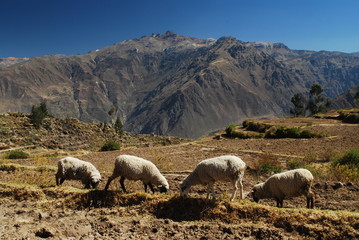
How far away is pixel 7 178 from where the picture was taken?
1658 cm

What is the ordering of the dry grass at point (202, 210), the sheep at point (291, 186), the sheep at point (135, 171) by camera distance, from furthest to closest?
the sheep at point (135, 171) < the sheep at point (291, 186) < the dry grass at point (202, 210)

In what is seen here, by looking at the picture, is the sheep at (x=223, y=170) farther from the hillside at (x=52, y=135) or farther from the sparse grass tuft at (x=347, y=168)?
the hillside at (x=52, y=135)

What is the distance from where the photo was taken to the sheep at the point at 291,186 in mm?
10891

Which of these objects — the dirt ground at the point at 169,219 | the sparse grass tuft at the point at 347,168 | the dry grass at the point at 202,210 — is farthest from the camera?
the sparse grass tuft at the point at 347,168

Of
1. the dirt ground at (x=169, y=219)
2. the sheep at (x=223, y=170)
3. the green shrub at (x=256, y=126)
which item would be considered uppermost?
the sheep at (x=223, y=170)

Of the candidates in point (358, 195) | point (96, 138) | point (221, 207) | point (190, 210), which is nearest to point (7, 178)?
point (190, 210)

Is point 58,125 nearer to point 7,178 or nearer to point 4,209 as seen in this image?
point 7,178

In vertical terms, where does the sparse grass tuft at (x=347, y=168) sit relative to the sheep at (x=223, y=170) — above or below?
below

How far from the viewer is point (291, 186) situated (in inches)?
435

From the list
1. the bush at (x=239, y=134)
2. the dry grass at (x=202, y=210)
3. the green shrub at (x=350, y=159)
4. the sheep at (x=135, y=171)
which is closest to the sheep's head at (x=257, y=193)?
the dry grass at (x=202, y=210)

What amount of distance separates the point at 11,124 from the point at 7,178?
41407 mm

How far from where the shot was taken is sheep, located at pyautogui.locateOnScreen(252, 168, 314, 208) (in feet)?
35.7

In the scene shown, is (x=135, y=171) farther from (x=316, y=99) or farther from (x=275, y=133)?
(x=316, y=99)

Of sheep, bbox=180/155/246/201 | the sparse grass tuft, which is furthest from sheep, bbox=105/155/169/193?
the sparse grass tuft
